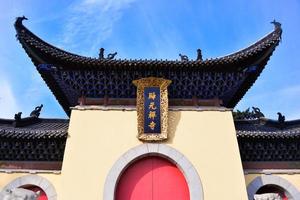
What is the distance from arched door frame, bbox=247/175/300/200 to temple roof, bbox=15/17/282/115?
89.6 inches

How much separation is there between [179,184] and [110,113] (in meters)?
2.55

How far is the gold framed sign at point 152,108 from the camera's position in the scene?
7.54m

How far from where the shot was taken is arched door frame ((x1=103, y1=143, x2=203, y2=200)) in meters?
6.97

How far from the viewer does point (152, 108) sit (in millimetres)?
7816

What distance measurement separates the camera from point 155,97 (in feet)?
26.1

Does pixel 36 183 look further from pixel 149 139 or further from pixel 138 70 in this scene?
pixel 138 70

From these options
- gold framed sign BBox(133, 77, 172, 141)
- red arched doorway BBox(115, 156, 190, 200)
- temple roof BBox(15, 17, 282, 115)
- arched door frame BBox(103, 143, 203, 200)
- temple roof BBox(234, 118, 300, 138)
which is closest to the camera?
arched door frame BBox(103, 143, 203, 200)

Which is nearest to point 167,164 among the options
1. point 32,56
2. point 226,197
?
point 226,197

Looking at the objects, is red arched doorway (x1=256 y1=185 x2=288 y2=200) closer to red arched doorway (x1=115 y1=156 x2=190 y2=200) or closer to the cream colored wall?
the cream colored wall

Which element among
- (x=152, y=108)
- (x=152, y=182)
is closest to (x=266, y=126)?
(x=152, y=108)

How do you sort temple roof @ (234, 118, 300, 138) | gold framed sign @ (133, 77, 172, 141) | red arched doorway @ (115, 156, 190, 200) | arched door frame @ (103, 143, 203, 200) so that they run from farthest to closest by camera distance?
temple roof @ (234, 118, 300, 138) < gold framed sign @ (133, 77, 172, 141) < red arched doorway @ (115, 156, 190, 200) < arched door frame @ (103, 143, 203, 200)

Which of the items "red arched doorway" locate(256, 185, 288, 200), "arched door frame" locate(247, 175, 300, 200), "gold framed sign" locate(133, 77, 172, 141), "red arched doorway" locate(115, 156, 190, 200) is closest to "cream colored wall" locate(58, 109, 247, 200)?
"gold framed sign" locate(133, 77, 172, 141)

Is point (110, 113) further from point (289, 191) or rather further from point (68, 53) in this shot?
point (289, 191)

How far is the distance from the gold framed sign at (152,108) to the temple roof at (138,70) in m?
0.25
